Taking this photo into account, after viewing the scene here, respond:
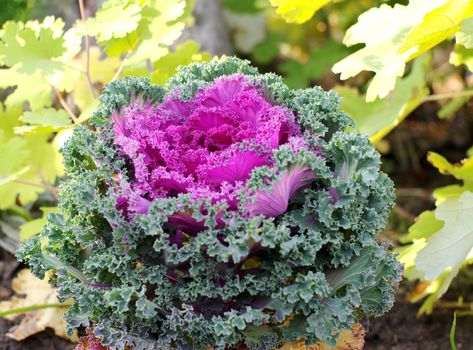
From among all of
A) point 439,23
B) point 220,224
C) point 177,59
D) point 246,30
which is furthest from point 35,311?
point 246,30

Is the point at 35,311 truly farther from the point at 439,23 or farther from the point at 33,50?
the point at 439,23

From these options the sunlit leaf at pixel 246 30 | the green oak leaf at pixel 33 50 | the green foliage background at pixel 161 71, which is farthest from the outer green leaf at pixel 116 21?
the sunlit leaf at pixel 246 30

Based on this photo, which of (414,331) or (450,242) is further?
(414,331)

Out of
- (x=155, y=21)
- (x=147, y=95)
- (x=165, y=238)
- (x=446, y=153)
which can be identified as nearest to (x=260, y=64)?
(x=446, y=153)

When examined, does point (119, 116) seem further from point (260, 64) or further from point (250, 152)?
point (260, 64)

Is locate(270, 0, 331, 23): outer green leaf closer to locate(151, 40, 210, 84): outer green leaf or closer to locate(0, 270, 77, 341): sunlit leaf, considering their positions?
locate(151, 40, 210, 84): outer green leaf
